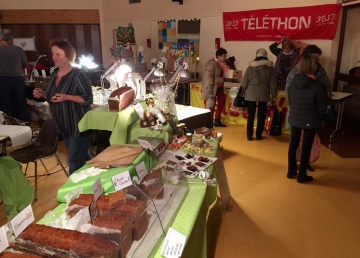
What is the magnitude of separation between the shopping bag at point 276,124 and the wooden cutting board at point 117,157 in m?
3.25

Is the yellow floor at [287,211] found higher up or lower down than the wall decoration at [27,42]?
lower down

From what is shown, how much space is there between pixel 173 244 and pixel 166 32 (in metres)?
6.65

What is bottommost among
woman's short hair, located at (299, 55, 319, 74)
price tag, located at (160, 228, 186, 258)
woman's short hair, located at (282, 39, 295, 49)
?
price tag, located at (160, 228, 186, 258)

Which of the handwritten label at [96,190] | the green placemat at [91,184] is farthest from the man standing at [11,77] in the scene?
the handwritten label at [96,190]

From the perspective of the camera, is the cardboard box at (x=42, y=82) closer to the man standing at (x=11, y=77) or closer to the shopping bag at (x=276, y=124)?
the man standing at (x=11, y=77)

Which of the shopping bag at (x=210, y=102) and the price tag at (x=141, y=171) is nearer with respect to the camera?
the price tag at (x=141, y=171)

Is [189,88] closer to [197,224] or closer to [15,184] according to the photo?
[15,184]

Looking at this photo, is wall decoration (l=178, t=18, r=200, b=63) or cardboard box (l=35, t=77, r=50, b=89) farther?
wall decoration (l=178, t=18, r=200, b=63)

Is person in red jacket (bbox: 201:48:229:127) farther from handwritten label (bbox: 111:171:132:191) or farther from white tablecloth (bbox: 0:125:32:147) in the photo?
handwritten label (bbox: 111:171:132:191)

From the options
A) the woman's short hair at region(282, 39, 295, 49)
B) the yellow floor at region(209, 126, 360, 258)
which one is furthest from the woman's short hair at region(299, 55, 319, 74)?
the woman's short hair at region(282, 39, 295, 49)

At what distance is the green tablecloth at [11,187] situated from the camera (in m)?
2.34

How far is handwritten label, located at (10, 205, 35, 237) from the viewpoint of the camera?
3.78 feet

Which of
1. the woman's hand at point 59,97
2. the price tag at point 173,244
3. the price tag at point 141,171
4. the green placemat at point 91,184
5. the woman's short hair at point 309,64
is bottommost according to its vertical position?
the price tag at point 173,244

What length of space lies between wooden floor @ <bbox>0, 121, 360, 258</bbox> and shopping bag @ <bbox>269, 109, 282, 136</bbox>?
84 cm
